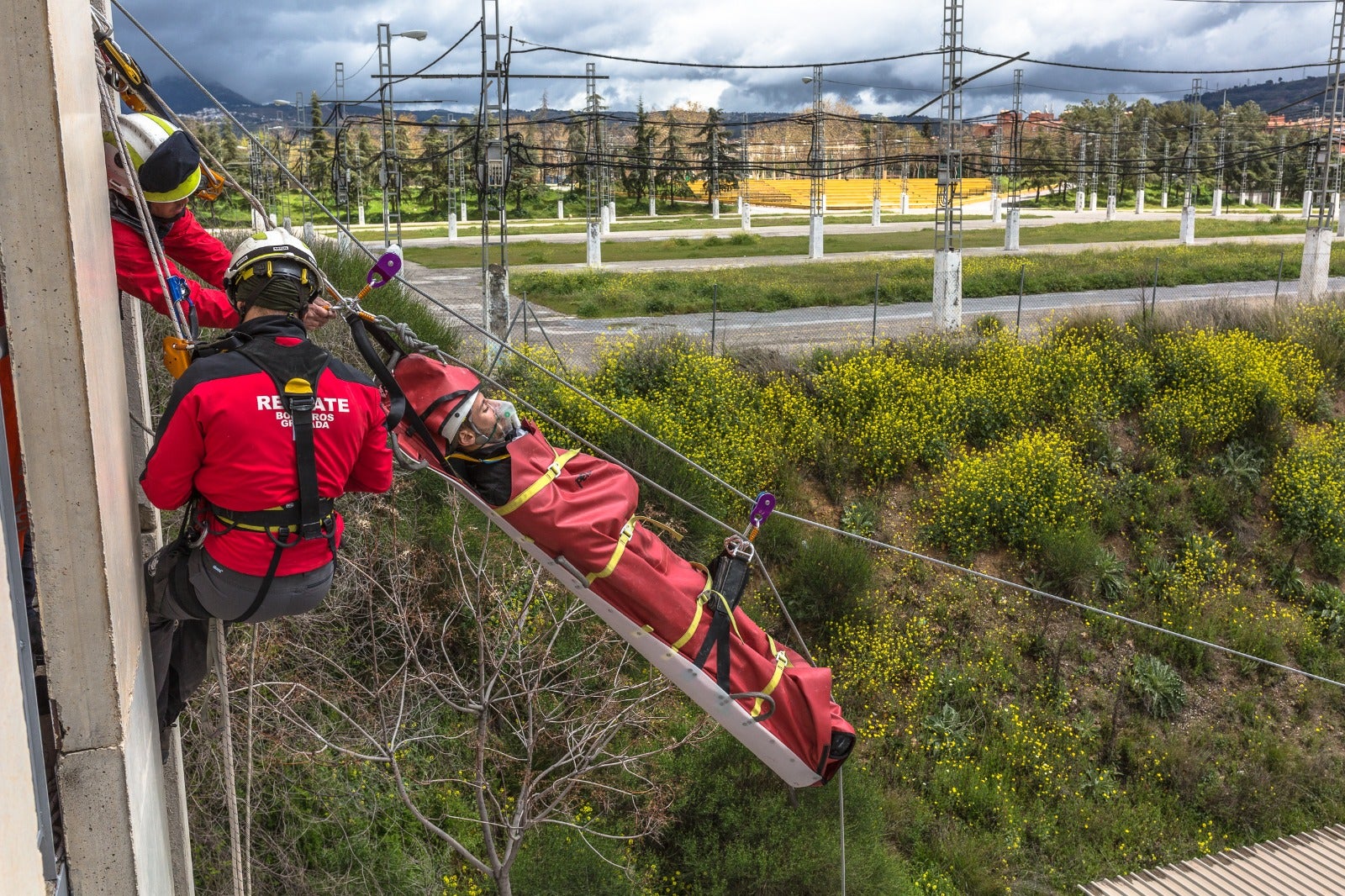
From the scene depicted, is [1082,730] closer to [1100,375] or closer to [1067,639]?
[1067,639]

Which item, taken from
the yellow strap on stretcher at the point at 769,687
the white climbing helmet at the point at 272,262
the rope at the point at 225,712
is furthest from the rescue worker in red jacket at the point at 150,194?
the yellow strap on stretcher at the point at 769,687

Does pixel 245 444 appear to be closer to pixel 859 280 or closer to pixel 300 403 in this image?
pixel 300 403

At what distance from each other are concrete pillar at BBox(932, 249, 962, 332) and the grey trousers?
1819 cm

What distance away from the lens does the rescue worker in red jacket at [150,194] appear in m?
3.95

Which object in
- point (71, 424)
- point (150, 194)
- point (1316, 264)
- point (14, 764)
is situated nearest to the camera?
point (14, 764)

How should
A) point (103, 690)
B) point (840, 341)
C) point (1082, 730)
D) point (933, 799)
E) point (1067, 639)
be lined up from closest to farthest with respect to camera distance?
point (103, 690) < point (933, 799) < point (1082, 730) < point (1067, 639) < point (840, 341)

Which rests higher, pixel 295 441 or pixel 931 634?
pixel 295 441

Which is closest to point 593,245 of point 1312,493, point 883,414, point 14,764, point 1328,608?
point 883,414

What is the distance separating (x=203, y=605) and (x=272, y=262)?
4.01 feet

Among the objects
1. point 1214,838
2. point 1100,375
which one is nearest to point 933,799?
point 1214,838

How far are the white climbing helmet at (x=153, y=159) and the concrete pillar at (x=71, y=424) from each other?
0.59 m

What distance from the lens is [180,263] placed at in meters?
4.75

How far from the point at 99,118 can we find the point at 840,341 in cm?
1862

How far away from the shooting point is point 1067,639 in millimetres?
15883
